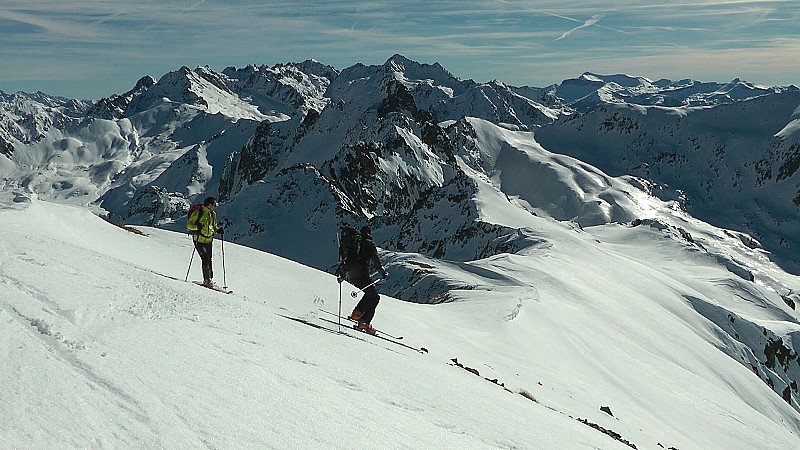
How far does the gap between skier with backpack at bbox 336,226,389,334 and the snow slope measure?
2.97ft

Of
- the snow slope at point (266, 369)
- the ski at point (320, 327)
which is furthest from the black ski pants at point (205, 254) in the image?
the ski at point (320, 327)

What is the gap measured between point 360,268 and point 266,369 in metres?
6.32

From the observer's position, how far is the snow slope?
19.6 ft

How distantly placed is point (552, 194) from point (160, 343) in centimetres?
17749

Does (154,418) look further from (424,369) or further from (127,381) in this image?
(424,369)

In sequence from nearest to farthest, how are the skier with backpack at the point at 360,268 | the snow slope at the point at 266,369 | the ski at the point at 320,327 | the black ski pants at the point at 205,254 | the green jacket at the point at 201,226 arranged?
the snow slope at the point at 266,369
the ski at the point at 320,327
the skier with backpack at the point at 360,268
the black ski pants at the point at 205,254
the green jacket at the point at 201,226

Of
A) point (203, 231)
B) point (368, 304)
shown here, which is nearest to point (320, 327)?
point (368, 304)

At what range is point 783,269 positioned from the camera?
171000 millimetres

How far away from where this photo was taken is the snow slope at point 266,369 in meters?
5.97

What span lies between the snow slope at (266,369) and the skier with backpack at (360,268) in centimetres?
91

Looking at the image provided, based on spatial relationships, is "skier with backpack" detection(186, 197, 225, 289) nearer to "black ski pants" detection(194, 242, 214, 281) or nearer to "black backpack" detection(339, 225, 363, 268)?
"black ski pants" detection(194, 242, 214, 281)

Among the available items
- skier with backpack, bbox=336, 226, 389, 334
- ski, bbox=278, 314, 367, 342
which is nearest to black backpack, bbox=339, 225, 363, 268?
skier with backpack, bbox=336, 226, 389, 334

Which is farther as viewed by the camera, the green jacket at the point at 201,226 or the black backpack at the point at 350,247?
the green jacket at the point at 201,226

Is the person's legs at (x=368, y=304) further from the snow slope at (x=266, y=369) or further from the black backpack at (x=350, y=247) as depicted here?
the snow slope at (x=266, y=369)
